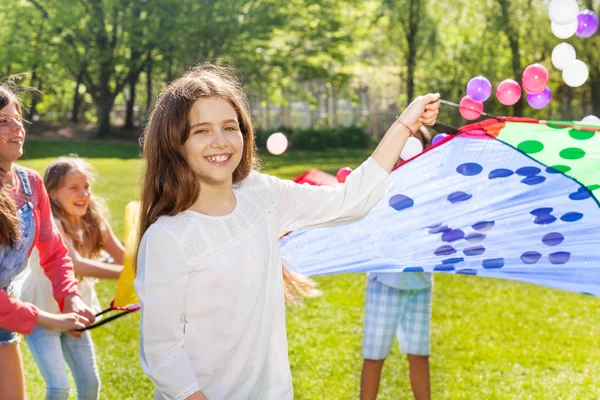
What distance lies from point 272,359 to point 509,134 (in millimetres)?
1379

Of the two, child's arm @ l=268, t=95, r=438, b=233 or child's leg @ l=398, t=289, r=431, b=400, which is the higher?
child's arm @ l=268, t=95, r=438, b=233

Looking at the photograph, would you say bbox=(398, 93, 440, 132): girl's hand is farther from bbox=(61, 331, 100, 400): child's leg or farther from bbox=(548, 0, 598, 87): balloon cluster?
bbox=(61, 331, 100, 400): child's leg

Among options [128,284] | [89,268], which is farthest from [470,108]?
[89,268]

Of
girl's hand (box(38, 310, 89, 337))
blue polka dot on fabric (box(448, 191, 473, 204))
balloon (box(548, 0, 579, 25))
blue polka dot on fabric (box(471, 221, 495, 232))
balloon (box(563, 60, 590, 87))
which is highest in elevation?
balloon (box(548, 0, 579, 25))

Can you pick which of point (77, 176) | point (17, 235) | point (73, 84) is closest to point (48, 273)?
point (17, 235)

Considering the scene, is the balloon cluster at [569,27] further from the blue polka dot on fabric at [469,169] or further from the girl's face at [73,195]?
the girl's face at [73,195]

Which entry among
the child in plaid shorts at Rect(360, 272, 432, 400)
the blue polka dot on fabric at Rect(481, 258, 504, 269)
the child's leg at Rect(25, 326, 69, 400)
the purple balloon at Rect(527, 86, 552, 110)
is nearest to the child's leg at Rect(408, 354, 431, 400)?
the child in plaid shorts at Rect(360, 272, 432, 400)

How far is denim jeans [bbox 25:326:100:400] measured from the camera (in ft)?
12.4

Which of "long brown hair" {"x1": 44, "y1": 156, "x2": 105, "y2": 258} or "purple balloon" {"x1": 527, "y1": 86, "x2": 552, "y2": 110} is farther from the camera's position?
"long brown hair" {"x1": 44, "y1": 156, "x2": 105, "y2": 258}

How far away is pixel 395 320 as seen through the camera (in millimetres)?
4293

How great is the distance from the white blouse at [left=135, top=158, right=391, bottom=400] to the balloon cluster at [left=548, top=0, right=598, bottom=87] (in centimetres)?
189

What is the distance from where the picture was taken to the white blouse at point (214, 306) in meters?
2.32

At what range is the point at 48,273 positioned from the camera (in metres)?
3.51

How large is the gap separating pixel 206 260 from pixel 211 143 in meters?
0.35
